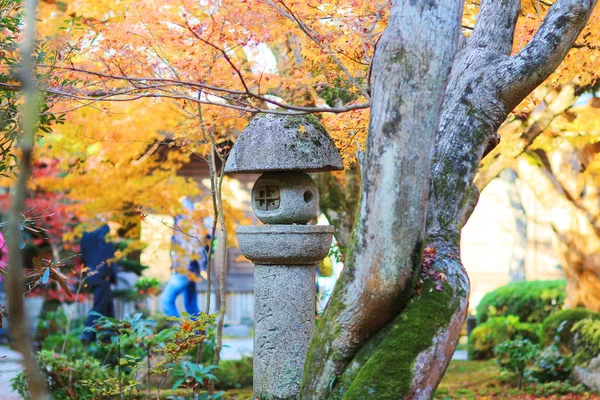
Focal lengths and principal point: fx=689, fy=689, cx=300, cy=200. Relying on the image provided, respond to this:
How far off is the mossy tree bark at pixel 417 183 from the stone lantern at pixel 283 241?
1558mm

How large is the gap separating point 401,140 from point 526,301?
10.3 metres

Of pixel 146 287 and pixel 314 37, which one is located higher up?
pixel 314 37

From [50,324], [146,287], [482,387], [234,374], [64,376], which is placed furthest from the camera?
[146,287]

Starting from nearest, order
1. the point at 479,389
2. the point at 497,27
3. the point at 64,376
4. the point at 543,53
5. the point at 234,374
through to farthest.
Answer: the point at 543,53 → the point at 497,27 → the point at 64,376 → the point at 234,374 → the point at 479,389

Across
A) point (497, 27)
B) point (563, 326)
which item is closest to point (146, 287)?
point (563, 326)

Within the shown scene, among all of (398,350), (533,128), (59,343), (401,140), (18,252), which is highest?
(533,128)

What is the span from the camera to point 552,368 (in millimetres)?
8125

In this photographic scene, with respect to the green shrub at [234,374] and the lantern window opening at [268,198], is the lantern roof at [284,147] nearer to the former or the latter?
the lantern window opening at [268,198]

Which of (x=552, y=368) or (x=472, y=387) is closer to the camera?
(x=552, y=368)

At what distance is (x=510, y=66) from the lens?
3.97 m

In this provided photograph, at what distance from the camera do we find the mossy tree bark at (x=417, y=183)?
10.6 ft

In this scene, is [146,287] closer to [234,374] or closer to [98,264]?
[98,264]

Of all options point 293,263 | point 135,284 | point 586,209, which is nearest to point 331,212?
point 293,263

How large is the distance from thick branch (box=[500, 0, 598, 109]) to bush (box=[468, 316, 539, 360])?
7.65 meters
